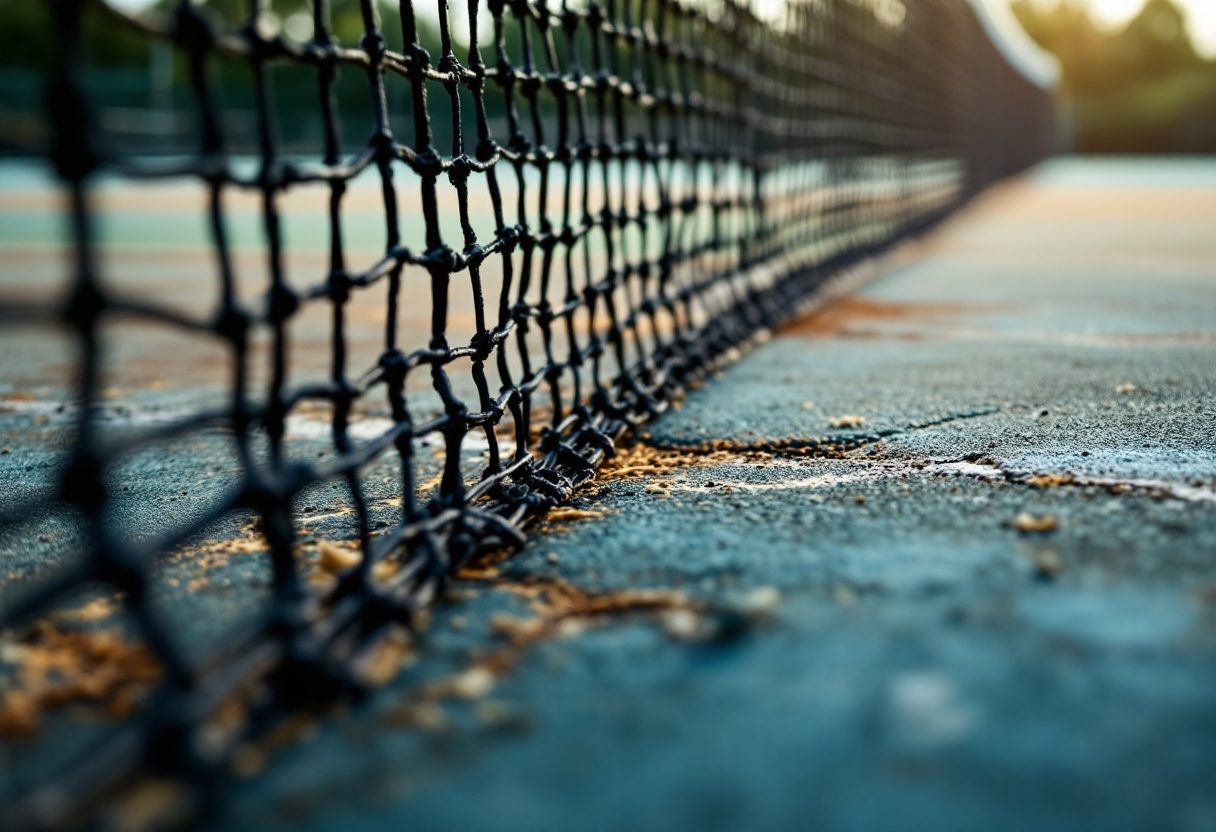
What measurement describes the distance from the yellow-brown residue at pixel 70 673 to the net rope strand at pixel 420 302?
80 millimetres

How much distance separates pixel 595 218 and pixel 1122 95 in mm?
51508

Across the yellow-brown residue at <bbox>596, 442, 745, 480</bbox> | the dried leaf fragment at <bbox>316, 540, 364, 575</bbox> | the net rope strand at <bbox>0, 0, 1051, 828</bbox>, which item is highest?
the net rope strand at <bbox>0, 0, 1051, 828</bbox>

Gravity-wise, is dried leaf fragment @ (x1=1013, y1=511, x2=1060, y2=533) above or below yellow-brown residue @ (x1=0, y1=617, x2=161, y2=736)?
above

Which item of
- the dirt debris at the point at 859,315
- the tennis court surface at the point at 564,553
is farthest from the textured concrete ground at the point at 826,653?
the dirt debris at the point at 859,315

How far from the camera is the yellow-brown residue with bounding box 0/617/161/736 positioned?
44.1 inches

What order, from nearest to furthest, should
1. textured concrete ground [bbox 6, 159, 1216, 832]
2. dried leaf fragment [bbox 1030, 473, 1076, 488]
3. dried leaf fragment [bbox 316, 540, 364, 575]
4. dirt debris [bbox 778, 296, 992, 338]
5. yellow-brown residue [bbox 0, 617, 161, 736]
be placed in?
textured concrete ground [bbox 6, 159, 1216, 832] < yellow-brown residue [bbox 0, 617, 161, 736] < dried leaf fragment [bbox 316, 540, 364, 575] < dried leaf fragment [bbox 1030, 473, 1076, 488] < dirt debris [bbox 778, 296, 992, 338]

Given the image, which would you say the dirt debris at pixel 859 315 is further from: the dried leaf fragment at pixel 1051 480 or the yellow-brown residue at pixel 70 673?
the yellow-brown residue at pixel 70 673

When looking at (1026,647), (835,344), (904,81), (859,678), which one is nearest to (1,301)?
(859,678)

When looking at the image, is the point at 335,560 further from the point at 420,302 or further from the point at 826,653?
the point at 420,302

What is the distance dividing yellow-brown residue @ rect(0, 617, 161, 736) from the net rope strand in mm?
80

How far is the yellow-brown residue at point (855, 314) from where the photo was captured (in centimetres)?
372

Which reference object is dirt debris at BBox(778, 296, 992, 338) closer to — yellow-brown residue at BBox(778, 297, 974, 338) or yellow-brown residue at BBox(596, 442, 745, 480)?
yellow-brown residue at BBox(778, 297, 974, 338)

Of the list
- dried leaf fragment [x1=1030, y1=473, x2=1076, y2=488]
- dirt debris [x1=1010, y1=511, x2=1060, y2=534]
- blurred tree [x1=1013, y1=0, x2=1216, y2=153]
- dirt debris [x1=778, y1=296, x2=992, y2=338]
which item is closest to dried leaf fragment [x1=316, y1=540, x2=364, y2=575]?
dirt debris [x1=1010, y1=511, x2=1060, y2=534]

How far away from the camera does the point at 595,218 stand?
2477 mm
